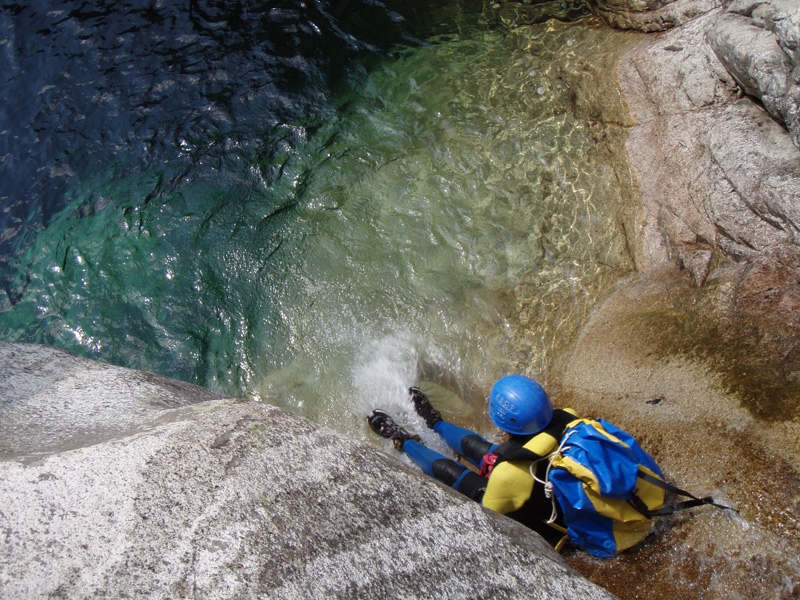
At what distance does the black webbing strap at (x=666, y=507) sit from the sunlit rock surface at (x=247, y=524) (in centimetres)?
73

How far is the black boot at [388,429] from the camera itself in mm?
4902

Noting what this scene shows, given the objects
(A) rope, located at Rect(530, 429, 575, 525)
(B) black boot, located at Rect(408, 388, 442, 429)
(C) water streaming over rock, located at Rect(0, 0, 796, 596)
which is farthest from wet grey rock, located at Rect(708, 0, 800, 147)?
(B) black boot, located at Rect(408, 388, 442, 429)

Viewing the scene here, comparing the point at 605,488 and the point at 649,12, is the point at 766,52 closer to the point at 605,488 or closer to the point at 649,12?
the point at 649,12

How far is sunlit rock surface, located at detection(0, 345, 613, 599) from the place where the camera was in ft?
7.04

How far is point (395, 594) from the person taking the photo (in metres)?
2.40

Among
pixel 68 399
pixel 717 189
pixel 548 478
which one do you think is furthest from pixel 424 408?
pixel 717 189

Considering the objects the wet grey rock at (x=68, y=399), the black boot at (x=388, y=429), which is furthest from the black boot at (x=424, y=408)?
the wet grey rock at (x=68, y=399)

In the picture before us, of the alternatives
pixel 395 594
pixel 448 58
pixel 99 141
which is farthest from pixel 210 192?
pixel 395 594

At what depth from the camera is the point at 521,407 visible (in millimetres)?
3646

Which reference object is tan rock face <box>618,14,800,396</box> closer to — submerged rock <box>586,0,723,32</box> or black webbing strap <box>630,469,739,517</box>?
submerged rock <box>586,0,723,32</box>

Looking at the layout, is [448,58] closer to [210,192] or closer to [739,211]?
[210,192]

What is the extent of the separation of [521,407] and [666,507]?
42.2 inches

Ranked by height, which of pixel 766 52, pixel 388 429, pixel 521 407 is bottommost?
pixel 388 429

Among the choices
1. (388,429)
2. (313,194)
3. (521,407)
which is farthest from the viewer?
(313,194)
